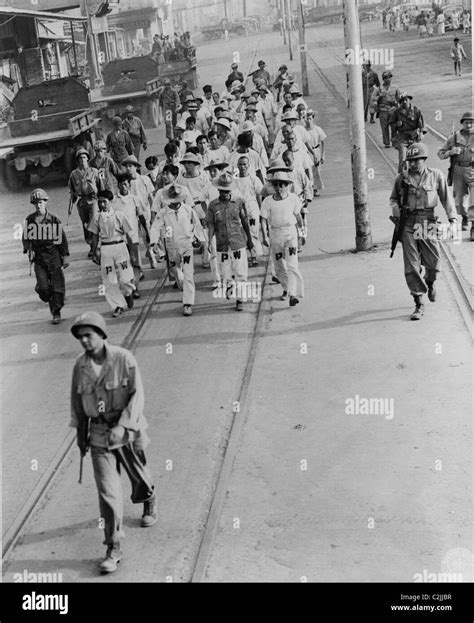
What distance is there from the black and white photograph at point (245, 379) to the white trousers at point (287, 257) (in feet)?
0.09

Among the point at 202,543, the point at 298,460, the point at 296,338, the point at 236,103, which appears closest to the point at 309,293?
the point at 296,338

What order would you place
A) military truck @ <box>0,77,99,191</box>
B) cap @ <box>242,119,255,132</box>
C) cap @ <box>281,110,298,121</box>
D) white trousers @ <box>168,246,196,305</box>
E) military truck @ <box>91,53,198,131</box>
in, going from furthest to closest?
military truck @ <box>91,53,198,131</box>, military truck @ <box>0,77,99,191</box>, cap @ <box>242,119,255,132</box>, cap @ <box>281,110,298,121</box>, white trousers @ <box>168,246,196,305</box>

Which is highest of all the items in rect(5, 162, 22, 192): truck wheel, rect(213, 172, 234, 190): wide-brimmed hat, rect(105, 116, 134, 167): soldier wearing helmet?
rect(213, 172, 234, 190): wide-brimmed hat

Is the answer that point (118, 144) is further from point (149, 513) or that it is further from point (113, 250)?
point (149, 513)

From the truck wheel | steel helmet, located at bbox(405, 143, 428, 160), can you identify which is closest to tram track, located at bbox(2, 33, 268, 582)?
steel helmet, located at bbox(405, 143, 428, 160)

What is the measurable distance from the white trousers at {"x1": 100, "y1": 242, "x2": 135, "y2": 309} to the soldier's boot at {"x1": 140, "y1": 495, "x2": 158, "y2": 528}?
220 inches

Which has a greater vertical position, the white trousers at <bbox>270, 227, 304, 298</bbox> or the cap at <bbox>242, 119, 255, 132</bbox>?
the cap at <bbox>242, 119, 255, 132</bbox>

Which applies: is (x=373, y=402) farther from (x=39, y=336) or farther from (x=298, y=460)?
(x=39, y=336)

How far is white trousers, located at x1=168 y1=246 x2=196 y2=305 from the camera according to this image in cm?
1227

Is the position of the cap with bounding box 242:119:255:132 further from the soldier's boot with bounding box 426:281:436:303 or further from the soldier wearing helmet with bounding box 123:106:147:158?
the soldier's boot with bounding box 426:281:436:303

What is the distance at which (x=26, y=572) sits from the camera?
266 inches

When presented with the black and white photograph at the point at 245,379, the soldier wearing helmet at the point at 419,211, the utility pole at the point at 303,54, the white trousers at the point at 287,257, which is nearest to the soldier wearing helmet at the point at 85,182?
the black and white photograph at the point at 245,379

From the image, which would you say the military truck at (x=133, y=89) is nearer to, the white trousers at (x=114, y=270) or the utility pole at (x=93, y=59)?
the utility pole at (x=93, y=59)

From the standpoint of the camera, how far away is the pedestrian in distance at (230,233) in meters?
12.2
